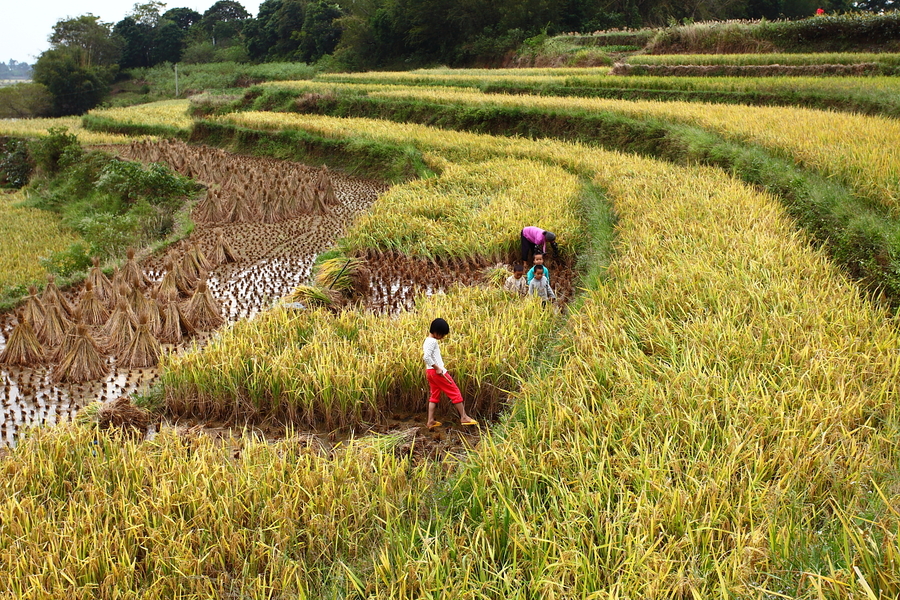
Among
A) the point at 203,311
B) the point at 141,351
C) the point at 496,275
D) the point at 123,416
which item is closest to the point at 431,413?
the point at 123,416

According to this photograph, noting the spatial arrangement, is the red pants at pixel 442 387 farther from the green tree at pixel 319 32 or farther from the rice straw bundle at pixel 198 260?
the green tree at pixel 319 32

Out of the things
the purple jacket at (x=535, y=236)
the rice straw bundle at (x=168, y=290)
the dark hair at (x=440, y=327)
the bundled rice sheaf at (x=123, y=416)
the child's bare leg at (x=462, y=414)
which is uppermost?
the purple jacket at (x=535, y=236)

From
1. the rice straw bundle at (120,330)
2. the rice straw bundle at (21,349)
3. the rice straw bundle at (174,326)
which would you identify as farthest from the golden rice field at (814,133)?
the rice straw bundle at (21,349)

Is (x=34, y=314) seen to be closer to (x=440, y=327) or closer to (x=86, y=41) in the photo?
(x=440, y=327)

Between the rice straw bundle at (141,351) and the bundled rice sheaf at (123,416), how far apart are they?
95 centimetres

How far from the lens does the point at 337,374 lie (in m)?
3.81

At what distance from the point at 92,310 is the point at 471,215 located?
4325 mm

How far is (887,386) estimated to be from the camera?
2920mm

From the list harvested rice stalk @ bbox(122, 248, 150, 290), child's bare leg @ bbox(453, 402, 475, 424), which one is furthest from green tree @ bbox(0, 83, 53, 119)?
Result: child's bare leg @ bbox(453, 402, 475, 424)

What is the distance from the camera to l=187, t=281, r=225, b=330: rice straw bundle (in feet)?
17.7

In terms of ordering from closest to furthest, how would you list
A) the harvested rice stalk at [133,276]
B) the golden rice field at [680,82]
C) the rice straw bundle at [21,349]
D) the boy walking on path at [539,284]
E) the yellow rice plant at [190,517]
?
the yellow rice plant at [190,517], the rice straw bundle at [21,349], the boy walking on path at [539,284], the harvested rice stalk at [133,276], the golden rice field at [680,82]

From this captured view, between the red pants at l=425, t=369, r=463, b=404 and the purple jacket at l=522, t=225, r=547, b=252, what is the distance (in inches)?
108

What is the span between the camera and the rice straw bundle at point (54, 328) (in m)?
5.04

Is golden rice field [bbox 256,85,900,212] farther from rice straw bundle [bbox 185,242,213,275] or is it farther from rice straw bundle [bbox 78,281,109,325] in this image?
rice straw bundle [bbox 78,281,109,325]
